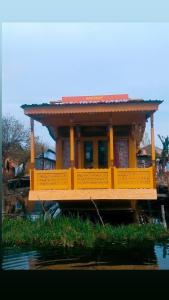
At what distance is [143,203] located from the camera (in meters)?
16.3

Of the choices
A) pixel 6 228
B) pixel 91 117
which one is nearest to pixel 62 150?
pixel 91 117

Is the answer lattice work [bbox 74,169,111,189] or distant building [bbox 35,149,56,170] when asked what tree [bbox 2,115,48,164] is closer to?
distant building [bbox 35,149,56,170]

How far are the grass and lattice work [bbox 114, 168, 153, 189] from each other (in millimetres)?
1093

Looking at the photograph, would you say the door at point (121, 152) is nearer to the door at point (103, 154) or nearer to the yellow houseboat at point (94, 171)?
the door at point (103, 154)

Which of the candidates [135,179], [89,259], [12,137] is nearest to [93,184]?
[135,179]

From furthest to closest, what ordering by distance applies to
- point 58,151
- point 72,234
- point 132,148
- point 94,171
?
point 58,151
point 132,148
point 94,171
point 72,234

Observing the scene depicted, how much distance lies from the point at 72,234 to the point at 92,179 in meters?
Answer: 1.83

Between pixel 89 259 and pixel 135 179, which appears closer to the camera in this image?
pixel 89 259

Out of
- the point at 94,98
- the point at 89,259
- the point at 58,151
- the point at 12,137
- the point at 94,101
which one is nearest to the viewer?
the point at 89,259

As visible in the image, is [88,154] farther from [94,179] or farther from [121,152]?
[94,179]

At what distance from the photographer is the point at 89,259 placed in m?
11.6

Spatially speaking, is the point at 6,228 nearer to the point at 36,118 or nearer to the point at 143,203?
the point at 36,118

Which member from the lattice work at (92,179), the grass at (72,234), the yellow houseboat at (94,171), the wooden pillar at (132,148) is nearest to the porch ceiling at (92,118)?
the yellow houseboat at (94,171)

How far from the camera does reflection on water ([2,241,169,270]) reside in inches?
432
